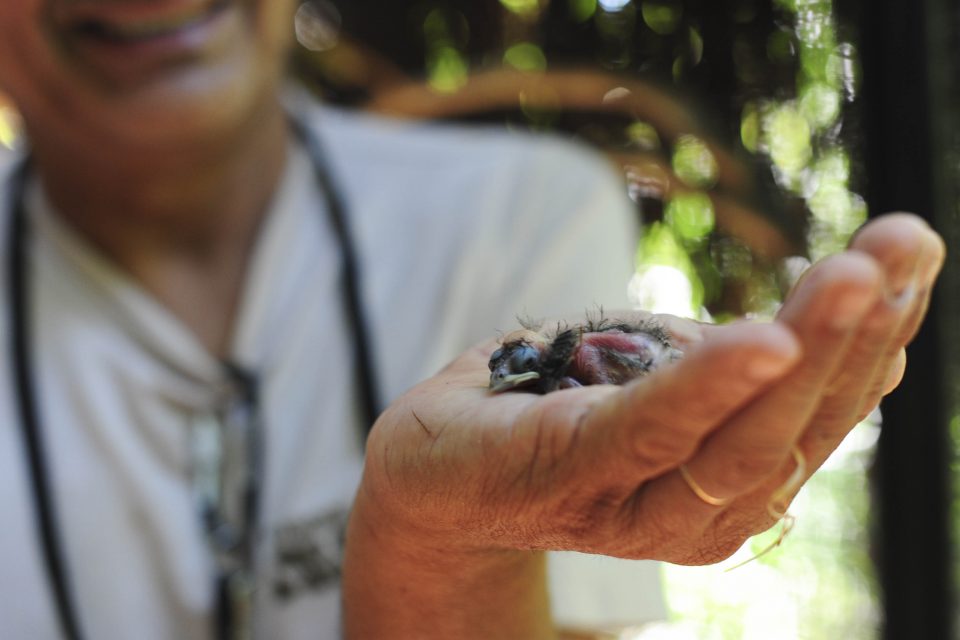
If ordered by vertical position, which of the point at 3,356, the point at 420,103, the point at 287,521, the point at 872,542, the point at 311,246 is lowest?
the point at 872,542

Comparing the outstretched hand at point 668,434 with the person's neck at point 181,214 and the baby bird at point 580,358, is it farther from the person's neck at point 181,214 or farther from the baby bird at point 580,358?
the person's neck at point 181,214

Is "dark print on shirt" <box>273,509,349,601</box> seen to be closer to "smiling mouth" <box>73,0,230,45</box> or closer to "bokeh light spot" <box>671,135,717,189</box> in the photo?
"smiling mouth" <box>73,0,230,45</box>

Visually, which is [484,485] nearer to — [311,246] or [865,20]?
[311,246]

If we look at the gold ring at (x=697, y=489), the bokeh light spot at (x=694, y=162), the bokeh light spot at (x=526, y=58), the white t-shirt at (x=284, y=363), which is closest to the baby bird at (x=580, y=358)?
the gold ring at (x=697, y=489)

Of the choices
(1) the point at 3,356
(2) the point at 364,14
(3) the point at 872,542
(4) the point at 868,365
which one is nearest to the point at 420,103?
(2) the point at 364,14

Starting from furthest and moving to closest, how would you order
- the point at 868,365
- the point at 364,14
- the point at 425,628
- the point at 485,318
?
the point at 364,14, the point at 485,318, the point at 425,628, the point at 868,365

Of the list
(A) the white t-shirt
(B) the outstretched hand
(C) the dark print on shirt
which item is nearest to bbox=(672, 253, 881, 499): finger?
(B) the outstretched hand

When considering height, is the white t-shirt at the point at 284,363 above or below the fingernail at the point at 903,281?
below

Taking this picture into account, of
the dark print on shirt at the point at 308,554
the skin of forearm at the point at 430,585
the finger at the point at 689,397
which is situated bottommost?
the dark print on shirt at the point at 308,554

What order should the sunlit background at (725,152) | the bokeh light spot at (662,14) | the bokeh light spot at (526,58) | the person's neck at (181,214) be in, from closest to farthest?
the person's neck at (181,214) → the sunlit background at (725,152) → the bokeh light spot at (662,14) → the bokeh light spot at (526,58)
